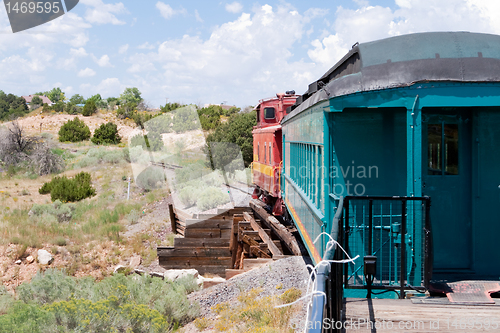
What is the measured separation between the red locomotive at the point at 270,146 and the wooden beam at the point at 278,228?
0.40m

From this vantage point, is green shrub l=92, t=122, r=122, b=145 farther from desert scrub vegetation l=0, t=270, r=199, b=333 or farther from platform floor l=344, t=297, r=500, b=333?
platform floor l=344, t=297, r=500, b=333

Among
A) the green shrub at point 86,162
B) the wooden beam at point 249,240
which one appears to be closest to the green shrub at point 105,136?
the green shrub at point 86,162

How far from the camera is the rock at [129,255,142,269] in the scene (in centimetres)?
1498

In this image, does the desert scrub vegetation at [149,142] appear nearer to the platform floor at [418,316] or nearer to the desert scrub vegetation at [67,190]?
the desert scrub vegetation at [67,190]

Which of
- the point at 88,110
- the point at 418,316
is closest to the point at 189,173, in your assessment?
the point at 418,316

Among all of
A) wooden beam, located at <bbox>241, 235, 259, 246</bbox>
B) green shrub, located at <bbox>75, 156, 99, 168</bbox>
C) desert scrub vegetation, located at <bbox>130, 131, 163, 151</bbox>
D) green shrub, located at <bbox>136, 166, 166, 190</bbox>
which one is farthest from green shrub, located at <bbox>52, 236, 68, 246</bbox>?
desert scrub vegetation, located at <bbox>130, 131, 163, 151</bbox>

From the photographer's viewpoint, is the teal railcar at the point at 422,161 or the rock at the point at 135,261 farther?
the rock at the point at 135,261

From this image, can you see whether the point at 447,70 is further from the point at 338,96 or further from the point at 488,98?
the point at 338,96

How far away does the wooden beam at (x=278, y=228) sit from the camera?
9.20m

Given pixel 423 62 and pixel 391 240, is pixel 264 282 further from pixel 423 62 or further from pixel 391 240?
pixel 423 62

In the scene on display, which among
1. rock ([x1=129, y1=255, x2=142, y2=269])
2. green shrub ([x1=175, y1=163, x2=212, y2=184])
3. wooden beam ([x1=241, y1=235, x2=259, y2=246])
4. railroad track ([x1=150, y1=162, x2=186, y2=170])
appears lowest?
rock ([x1=129, y1=255, x2=142, y2=269])

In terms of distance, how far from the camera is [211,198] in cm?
2027

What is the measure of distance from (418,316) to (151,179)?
26.8 metres

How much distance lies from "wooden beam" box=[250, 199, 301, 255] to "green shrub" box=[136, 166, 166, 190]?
14855mm
